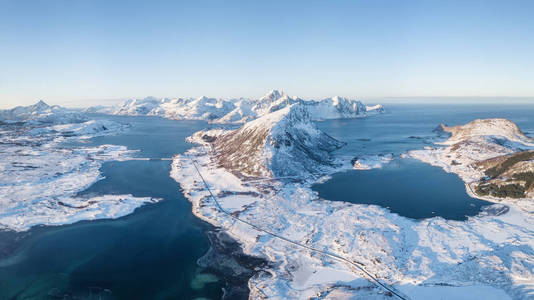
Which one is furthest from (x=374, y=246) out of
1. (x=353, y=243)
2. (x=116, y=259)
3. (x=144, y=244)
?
(x=116, y=259)

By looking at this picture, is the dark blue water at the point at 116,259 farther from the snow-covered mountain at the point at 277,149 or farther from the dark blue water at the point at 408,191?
the dark blue water at the point at 408,191

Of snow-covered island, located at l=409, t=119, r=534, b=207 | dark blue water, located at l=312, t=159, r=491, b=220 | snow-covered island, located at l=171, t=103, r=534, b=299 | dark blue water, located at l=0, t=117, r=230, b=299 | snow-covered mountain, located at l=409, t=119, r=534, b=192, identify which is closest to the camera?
dark blue water, located at l=0, t=117, r=230, b=299

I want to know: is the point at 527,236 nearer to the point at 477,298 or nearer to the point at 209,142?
the point at 477,298

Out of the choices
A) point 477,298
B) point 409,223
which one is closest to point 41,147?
point 409,223

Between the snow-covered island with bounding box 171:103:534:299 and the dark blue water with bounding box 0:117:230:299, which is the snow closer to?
the snow-covered island with bounding box 171:103:534:299

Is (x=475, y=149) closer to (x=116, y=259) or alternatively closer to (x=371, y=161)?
(x=371, y=161)

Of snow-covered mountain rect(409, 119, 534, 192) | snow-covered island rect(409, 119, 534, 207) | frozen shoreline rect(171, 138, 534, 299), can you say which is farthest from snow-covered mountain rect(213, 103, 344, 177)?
snow-covered island rect(409, 119, 534, 207)

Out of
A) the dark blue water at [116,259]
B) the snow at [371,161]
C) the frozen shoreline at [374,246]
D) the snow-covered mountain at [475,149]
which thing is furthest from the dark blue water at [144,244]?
the snow-covered mountain at [475,149]

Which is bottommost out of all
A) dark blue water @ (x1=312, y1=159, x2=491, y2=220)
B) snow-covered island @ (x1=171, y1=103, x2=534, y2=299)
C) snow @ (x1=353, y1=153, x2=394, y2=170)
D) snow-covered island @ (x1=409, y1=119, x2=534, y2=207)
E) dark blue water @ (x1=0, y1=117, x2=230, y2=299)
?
dark blue water @ (x1=0, y1=117, x2=230, y2=299)
